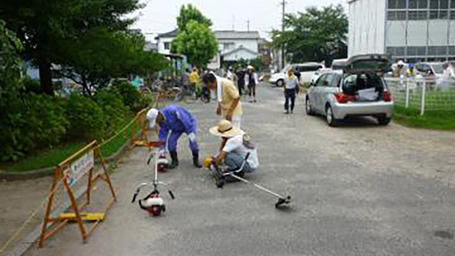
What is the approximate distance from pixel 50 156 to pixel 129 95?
8.08 m

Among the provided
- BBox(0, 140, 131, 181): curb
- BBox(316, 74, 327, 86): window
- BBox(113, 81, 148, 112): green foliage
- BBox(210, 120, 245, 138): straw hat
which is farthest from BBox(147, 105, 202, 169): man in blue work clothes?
BBox(113, 81, 148, 112): green foliage

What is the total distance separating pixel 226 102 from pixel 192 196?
7.07 feet

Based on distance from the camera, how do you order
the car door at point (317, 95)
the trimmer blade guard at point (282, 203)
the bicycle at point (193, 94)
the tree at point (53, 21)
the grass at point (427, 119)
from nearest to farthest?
the trimmer blade guard at point (282, 203), the tree at point (53, 21), the grass at point (427, 119), the car door at point (317, 95), the bicycle at point (193, 94)

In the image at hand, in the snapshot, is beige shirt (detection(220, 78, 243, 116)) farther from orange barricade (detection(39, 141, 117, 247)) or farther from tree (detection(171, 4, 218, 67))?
tree (detection(171, 4, 218, 67))

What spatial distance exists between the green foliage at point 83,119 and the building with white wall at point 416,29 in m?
28.3

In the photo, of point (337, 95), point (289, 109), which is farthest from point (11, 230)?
point (289, 109)

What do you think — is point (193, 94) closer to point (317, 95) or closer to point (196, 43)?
point (317, 95)

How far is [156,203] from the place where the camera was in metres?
5.19

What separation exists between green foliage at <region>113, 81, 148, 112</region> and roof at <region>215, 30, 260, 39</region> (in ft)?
213

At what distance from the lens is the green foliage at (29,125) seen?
730 cm

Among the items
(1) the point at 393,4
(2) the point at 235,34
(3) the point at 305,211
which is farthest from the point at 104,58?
(2) the point at 235,34

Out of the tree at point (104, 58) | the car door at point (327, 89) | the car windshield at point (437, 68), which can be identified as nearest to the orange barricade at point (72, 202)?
the tree at point (104, 58)

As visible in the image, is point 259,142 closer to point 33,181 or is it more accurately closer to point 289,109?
point 33,181

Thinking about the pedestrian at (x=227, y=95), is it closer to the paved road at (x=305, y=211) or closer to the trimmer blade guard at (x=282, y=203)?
the paved road at (x=305, y=211)
